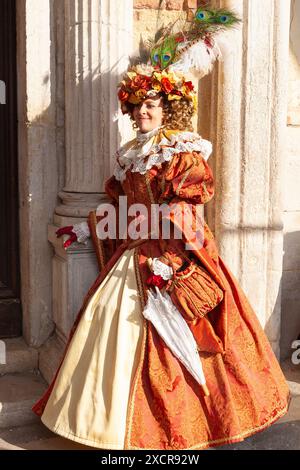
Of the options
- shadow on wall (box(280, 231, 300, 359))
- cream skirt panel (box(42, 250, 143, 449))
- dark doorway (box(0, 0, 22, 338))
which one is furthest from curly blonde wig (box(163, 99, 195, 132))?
shadow on wall (box(280, 231, 300, 359))

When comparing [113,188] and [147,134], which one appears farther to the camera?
[113,188]

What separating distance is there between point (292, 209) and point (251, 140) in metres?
0.66

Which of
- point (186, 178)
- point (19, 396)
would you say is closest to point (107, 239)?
point (186, 178)

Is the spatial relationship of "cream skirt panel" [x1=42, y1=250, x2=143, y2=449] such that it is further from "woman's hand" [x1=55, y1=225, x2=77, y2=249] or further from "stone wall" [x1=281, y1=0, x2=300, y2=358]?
"stone wall" [x1=281, y1=0, x2=300, y2=358]

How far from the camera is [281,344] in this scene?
14.4ft

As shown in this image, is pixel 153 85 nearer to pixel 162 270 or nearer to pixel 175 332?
pixel 162 270

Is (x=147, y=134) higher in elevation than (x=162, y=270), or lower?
higher

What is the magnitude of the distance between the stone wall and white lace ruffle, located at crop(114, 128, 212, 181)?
46.5 inches

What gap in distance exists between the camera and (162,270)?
10.1 ft

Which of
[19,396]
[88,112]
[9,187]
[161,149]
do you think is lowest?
[19,396]

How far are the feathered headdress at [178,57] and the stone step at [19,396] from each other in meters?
1.56

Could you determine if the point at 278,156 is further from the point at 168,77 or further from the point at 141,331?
the point at 141,331

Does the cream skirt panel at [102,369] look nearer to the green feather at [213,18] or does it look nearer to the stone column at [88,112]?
the stone column at [88,112]

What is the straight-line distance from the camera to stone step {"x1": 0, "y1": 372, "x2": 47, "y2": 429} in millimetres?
3473
